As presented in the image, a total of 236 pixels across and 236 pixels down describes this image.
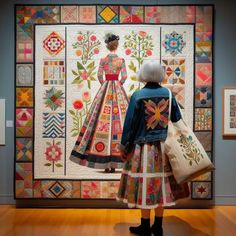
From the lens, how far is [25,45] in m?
4.14

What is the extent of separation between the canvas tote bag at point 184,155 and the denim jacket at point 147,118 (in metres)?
0.08

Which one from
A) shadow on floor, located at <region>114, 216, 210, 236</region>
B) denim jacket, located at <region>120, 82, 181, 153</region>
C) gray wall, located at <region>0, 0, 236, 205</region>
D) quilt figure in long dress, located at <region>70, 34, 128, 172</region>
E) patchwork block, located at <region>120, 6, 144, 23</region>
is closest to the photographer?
denim jacket, located at <region>120, 82, 181, 153</region>

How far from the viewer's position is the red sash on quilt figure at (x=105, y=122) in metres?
4.02

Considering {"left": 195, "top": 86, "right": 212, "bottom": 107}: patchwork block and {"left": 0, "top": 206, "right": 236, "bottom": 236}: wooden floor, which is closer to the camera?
{"left": 0, "top": 206, "right": 236, "bottom": 236}: wooden floor

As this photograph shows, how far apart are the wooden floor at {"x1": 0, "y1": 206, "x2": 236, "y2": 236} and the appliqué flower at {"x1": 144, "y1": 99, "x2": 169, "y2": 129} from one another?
3.18ft

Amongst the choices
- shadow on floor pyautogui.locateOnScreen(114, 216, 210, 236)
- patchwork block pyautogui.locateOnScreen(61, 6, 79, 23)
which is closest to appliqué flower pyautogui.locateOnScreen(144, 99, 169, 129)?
shadow on floor pyautogui.locateOnScreen(114, 216, 210, 236)

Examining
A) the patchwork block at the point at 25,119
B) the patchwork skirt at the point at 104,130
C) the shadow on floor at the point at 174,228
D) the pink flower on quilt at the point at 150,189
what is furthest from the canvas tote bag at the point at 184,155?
the patchwork block at the point at 25,119

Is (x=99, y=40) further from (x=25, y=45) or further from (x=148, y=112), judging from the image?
(x=148, y=112)

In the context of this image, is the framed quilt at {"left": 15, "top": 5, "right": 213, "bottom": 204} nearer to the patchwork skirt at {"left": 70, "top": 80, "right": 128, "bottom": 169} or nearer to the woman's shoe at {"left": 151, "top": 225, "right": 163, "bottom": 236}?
the patchwork skirt at {"left": 70, "top": 80, "right": 128, "bottom": 169}

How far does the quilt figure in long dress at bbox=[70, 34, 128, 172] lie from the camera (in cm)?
402

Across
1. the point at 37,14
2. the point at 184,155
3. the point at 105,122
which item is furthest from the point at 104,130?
the point at 37,14

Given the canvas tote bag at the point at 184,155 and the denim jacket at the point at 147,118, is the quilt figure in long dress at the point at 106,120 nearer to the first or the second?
the denim jacket at the point at 147,118

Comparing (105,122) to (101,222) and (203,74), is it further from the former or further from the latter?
(203,74)

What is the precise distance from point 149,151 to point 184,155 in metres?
0.29
